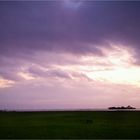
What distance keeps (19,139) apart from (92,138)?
6.73 meters

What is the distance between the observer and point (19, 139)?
28047 millimetres

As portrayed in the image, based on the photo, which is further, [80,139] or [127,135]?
[127,135]

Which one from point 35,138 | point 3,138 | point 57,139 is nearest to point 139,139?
point 57,139

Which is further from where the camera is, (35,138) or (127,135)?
(127,135)

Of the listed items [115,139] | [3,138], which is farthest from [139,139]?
[3,138]

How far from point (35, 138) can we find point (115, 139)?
7.38 meters

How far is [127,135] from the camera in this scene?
1252 inches

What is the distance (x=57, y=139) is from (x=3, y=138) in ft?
17.2

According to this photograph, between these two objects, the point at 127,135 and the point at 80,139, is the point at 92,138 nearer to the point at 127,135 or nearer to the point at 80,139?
the point at 80,139

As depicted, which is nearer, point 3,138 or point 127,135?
point 3,138

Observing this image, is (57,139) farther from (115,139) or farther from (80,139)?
(115,139)

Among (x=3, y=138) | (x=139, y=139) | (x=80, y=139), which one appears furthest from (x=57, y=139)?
(x=139, y=139)

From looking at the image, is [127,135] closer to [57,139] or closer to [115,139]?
[115,139]

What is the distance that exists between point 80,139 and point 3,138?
716cm
